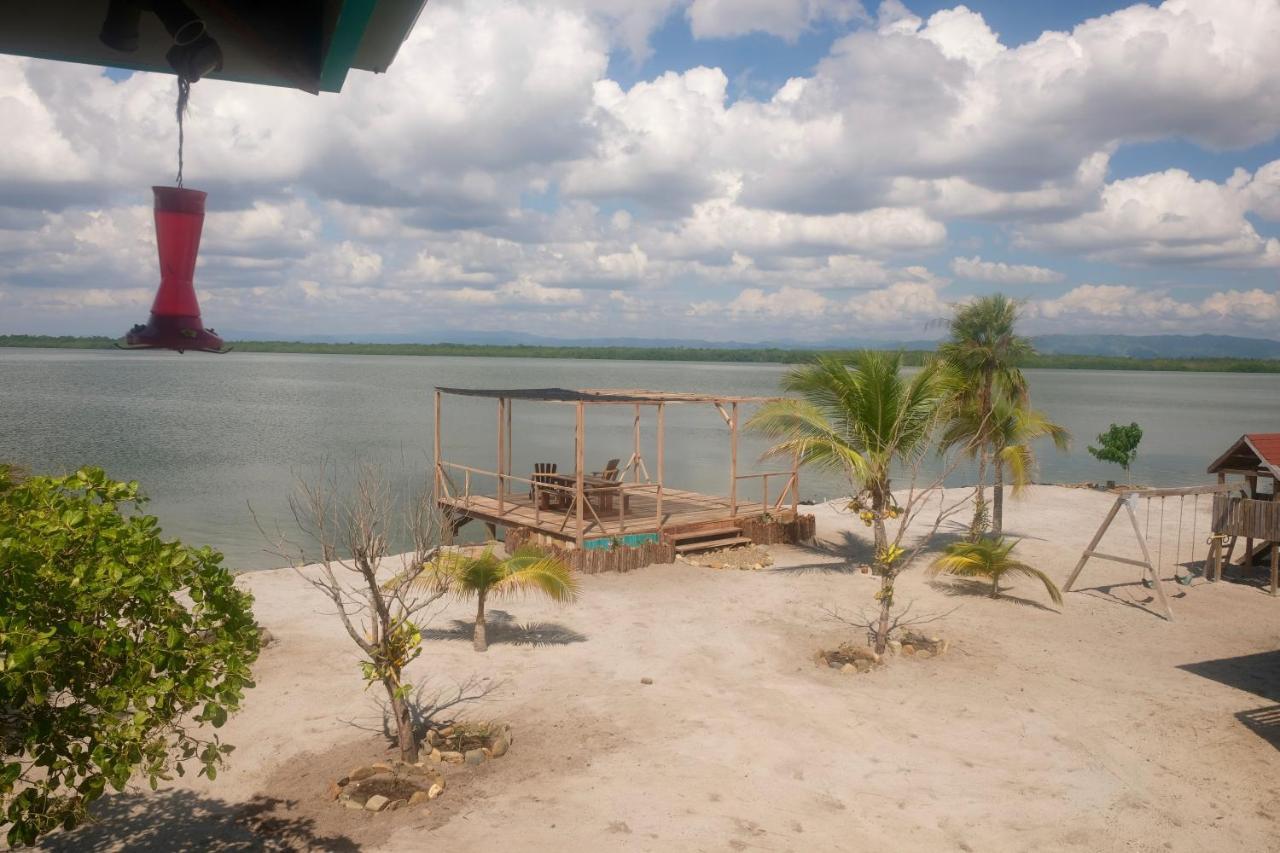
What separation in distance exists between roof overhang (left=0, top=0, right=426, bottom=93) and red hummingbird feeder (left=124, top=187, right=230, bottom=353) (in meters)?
0.38

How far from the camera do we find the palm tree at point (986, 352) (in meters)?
17.5

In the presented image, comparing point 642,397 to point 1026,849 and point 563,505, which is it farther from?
point 1026,849

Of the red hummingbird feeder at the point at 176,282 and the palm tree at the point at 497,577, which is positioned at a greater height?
the red hummingbird feeder at the point at 176,282

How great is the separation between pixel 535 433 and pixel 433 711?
135 ft

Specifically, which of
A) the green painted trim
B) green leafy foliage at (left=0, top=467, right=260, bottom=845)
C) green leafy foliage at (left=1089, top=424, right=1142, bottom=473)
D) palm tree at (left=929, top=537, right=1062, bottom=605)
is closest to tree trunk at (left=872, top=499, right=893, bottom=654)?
palm tree at (left=929, top=537, right=1062, bottom=605)

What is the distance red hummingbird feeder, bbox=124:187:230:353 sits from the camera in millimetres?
2271

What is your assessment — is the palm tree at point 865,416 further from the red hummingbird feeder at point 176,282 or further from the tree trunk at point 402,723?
the red hummingbird feeder at point 176,282

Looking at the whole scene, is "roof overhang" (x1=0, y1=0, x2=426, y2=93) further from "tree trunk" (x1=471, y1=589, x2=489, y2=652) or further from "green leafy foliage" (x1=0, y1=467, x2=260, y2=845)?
"tree trunk" (x1=471, y1=589, x2=489, y2=652)

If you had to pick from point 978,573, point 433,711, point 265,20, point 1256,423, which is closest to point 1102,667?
point 978,573

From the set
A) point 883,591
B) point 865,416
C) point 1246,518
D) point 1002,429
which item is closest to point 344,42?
point 883,591

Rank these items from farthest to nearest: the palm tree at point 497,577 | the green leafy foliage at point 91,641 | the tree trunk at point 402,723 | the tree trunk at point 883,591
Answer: the tree trunk at point 883,591, the palm tree at point 497,577, the tree trunk at point 402,723, the green leafy foliage at point 91,641

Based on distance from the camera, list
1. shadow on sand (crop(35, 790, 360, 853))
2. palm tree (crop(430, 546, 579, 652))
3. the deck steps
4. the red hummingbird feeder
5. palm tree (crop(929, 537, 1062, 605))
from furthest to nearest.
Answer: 1. the deck steps
2. palm tree (crop(929, 537, 1062, 605))
3. palm tree (crop(430, 546, 579, 652))
4. shadow on sand (crop(35, 790, 360, 853))
5. the red hummingbird feeder

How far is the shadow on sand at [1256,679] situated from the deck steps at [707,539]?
8.08 meters

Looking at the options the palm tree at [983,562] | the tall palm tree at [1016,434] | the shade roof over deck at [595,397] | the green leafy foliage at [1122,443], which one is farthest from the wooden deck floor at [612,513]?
the green leafy foliage at [1122,443]
